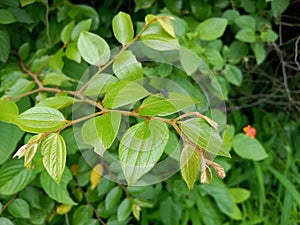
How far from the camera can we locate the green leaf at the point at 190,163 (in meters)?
0.54

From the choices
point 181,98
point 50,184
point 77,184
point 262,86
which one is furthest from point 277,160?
point 181,98

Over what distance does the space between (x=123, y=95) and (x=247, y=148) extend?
764mm

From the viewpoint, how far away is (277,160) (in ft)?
4.77

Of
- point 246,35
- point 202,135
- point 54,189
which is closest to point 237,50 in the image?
point 246,35

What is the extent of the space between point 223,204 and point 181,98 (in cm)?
78

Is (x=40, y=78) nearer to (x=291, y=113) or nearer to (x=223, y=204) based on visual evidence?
(x=223, y=204)

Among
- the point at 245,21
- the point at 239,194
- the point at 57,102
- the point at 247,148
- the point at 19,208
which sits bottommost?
the point at 239,194

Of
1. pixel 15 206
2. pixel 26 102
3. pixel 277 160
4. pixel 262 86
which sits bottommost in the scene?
pixel 277 160

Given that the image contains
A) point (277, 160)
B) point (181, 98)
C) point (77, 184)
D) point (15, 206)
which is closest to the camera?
point (181, 98)

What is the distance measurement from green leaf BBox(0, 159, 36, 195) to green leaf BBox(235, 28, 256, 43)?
65cm

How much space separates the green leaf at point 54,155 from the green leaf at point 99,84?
15 centimetres

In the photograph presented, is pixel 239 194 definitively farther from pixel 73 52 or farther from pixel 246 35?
pixel 73 52

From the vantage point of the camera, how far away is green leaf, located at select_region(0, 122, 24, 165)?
0.91m

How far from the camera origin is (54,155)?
22.4 inches
